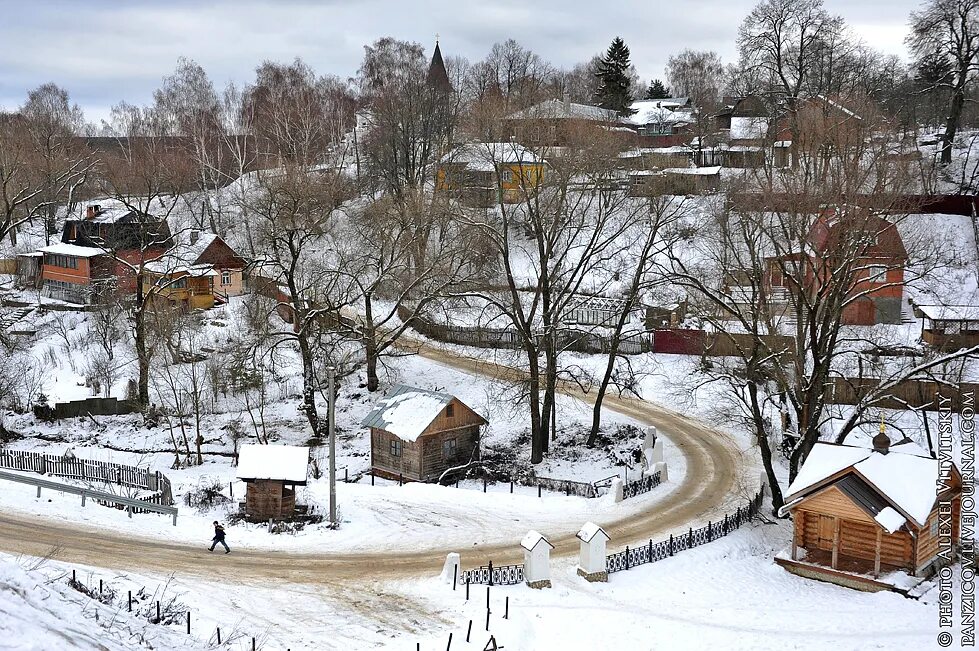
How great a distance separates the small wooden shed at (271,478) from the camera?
990 inches

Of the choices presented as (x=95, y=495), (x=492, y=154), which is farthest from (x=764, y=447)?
(x=95, y=495)

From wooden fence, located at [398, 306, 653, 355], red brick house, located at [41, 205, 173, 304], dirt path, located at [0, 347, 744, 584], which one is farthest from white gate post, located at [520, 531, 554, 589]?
red brick house, located at [41, 205, 173, 304]

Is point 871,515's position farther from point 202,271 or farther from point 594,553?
point 202,271

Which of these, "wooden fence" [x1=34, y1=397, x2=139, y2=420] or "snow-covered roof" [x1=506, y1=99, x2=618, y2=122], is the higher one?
"snow-covered roof" [x1=506, y1=99, x2=618, y2=122]

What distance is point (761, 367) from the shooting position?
90.7ft

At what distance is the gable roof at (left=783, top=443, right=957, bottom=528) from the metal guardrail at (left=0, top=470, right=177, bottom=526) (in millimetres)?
17169

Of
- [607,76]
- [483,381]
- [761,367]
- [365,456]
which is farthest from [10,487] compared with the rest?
[607,76]

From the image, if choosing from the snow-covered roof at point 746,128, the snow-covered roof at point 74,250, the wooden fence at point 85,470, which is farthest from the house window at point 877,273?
the snow-covered roof at point 74,250

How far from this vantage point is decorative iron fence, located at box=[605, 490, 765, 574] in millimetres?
22344

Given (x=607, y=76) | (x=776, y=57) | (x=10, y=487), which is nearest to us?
(x=10, y=487)

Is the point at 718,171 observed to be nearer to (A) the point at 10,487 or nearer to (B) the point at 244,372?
(B) the point at 244,372

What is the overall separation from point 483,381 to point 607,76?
147ft

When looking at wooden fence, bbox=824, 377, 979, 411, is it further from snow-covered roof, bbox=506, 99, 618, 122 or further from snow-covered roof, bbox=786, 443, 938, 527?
snow-covered roof, bbox=506, 99, 618, 122

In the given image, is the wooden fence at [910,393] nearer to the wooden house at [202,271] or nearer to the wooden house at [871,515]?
the wooden house at [871,515]
